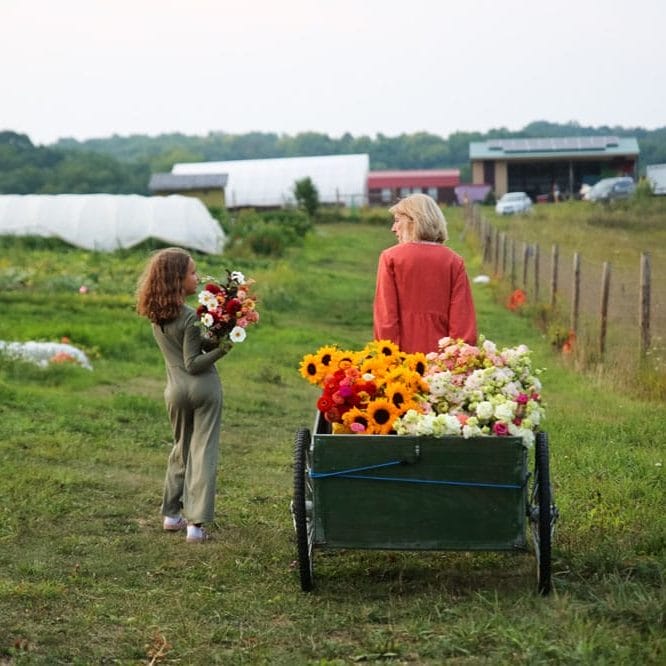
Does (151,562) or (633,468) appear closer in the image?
(151,562)

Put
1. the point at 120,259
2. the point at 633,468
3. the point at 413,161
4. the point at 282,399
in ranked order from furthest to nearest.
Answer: the point at 413,161 < the point at 120,259 < the point at 282,399 < the point at 633,468

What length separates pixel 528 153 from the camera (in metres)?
68.3

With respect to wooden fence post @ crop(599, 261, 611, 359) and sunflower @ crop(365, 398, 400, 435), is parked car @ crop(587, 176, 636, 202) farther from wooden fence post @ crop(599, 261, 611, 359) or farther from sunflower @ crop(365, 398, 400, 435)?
sunflower @ crop(365, 398, 400, 435)

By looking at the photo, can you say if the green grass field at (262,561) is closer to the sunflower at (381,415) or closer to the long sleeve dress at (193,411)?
the long sleeve dress at (193,411)

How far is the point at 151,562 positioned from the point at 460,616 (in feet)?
6.96

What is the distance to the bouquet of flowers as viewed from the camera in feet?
23.5

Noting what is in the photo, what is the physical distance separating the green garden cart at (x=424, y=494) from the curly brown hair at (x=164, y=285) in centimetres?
166

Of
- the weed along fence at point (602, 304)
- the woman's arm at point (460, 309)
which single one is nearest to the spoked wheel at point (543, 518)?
the woman's arm at point (460, 309)

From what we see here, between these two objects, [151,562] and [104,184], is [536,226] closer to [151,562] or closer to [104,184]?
[151,562]

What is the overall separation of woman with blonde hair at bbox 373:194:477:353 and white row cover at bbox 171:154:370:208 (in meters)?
62.9

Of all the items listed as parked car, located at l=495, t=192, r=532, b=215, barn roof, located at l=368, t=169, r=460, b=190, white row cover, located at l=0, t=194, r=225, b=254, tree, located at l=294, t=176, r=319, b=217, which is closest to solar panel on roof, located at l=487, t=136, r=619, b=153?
parked car, located at l=495, t=192, r=532, b=215

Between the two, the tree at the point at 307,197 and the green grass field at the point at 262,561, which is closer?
the green grass field at the point at 262,561

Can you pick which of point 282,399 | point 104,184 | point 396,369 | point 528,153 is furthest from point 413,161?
point 396,369

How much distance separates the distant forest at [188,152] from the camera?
81375 mm
